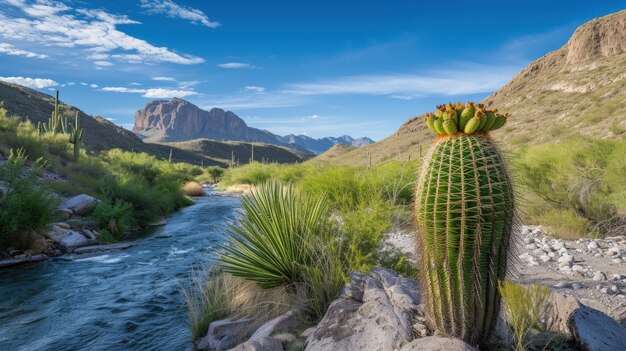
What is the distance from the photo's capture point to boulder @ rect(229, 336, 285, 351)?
3.78 metres

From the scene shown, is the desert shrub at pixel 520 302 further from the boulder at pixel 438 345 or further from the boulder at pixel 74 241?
the boulder at pixel 74 241

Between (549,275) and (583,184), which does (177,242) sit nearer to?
(549,275)

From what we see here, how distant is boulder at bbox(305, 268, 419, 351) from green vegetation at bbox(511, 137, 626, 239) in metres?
5.39

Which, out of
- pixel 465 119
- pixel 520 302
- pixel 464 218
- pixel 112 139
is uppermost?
pixel 112 139

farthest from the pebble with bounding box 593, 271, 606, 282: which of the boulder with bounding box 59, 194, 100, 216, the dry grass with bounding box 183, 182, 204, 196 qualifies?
the dry grass with bounding box 183, 182, 204, 196

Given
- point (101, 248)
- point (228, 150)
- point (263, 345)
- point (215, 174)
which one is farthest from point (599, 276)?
point (228, 150)

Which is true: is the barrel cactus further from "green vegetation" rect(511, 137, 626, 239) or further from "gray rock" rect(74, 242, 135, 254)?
"gray rock" rect(74, 242, 135, 254)

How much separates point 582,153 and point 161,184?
18667mm

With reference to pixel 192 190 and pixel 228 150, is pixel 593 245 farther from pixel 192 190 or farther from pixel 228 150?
pixel 228 150

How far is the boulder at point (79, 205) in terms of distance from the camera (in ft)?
46.1

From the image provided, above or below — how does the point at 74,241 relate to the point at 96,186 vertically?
below

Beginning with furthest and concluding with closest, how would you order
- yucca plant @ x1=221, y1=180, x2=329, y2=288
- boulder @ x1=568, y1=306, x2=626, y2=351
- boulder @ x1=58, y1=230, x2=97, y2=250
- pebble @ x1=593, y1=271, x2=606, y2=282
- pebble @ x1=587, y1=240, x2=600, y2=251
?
boulder @ x1=58, y1=230, x2=97, y2=250 < pebble @ x1=587, y1=240, x2=600, y2=251 < pebble @ x1=593, y1=271, x2=606, y2=282 < yucca plant @ x1=221, y1=180, x2=329, y2=288 < boulder @ x1=568, y1=306, x2=626, y2=351

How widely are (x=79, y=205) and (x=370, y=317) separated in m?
13.6

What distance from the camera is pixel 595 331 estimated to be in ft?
11.1
